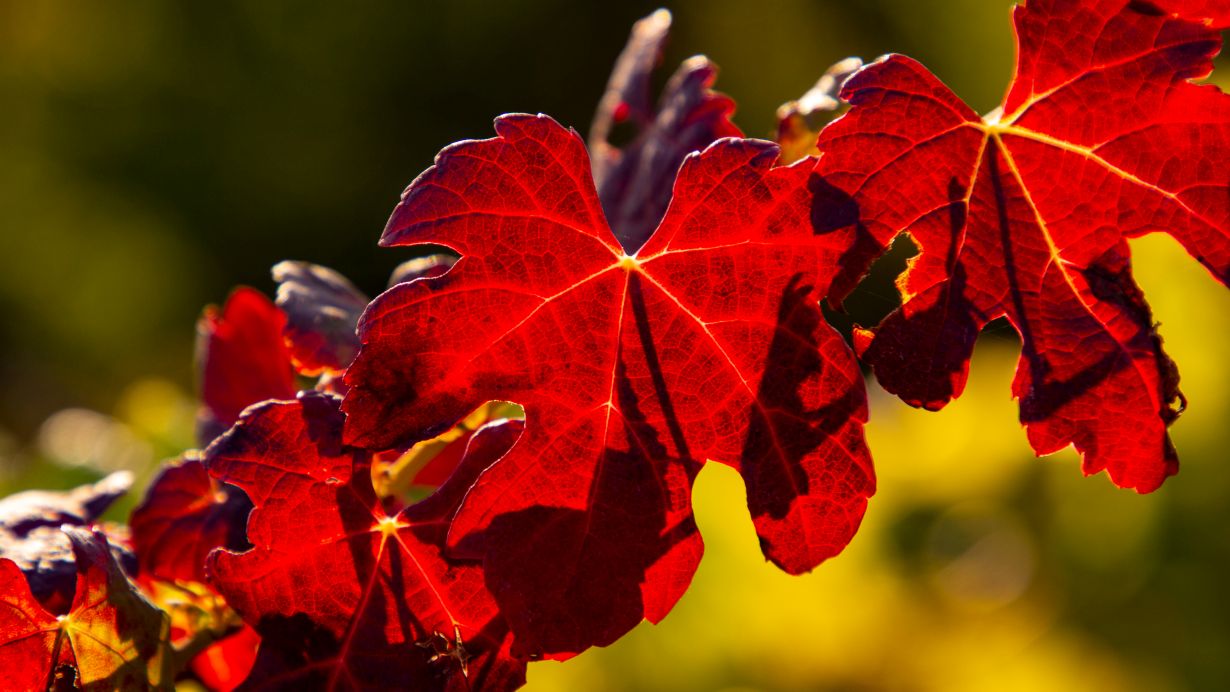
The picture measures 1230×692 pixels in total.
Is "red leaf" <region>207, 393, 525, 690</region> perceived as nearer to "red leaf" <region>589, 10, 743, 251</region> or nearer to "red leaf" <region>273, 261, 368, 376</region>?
"red leaf" <region>273, 261, 368, 376</region>

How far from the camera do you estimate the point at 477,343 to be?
56 cm

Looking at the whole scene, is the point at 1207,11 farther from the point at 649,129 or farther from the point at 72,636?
the point at 72,636

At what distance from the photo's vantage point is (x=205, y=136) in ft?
21.1

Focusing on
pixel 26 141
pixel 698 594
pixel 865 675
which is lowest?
pixel 865 675

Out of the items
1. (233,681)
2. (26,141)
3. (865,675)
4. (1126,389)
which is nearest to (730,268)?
(1126,389)

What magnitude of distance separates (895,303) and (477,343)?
0.75ft

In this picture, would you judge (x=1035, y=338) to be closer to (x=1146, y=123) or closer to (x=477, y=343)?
(x=1146, y=123)

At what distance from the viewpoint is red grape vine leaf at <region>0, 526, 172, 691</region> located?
22.7 inches

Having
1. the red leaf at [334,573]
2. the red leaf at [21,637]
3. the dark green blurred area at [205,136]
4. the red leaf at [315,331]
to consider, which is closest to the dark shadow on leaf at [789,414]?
the red leaf at [334,573]

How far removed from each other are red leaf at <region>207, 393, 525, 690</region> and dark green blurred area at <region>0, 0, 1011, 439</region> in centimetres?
575

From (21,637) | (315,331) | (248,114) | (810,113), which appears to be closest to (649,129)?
(810,113)

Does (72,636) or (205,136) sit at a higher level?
(72,636)

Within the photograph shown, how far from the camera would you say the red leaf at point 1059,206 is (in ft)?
1.83

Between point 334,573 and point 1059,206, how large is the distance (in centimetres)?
44
